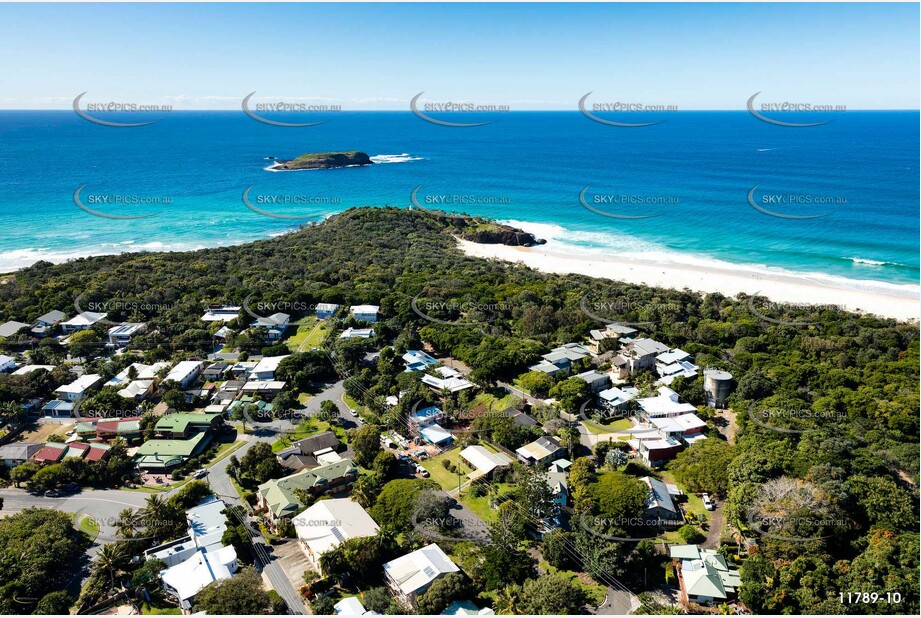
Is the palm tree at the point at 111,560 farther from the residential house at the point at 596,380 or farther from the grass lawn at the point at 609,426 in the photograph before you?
the residential house at the point at 596,380

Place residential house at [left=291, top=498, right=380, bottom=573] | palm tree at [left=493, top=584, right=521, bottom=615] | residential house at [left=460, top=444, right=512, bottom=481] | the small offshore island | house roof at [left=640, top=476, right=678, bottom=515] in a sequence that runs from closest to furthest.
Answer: palm tree at [left=493, top=584, right=521, bottom=615] → residential house at [left=291, top=498, right=380, bottom=573] → house roof at [left=640, top=476, right=678, bottom=515] → residential house at [left=460, top=444, right=512, bottom=481] → the small offshore island

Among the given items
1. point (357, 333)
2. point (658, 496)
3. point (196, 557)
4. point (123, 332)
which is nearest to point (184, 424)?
point (196, 557)

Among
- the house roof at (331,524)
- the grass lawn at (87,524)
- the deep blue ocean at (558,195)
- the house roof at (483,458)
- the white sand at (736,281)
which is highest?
the deep blue ocean at (558,195)

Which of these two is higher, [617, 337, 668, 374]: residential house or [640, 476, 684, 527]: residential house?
[617, 337, 668, 374]: residential house

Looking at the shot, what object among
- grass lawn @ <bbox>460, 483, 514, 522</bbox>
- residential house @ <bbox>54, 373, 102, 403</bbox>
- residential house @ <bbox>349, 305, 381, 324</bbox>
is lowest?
grass lawn @ <bbox>460, 483, 514, 522</bbox>

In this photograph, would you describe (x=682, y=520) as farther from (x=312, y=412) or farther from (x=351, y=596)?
(x=312, y=412)

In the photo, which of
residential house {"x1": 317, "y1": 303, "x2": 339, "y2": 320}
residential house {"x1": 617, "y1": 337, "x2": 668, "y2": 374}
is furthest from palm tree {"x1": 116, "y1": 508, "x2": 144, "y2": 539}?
residential house {"x1": 617, "y1": 337, "x2": 668, "y2": 374}

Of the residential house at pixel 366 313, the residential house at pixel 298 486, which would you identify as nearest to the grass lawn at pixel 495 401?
the residential house at pixel 298 486

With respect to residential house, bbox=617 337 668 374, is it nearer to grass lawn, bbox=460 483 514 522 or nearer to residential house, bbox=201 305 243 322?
grass lawn, bbox=460 483 514 522
